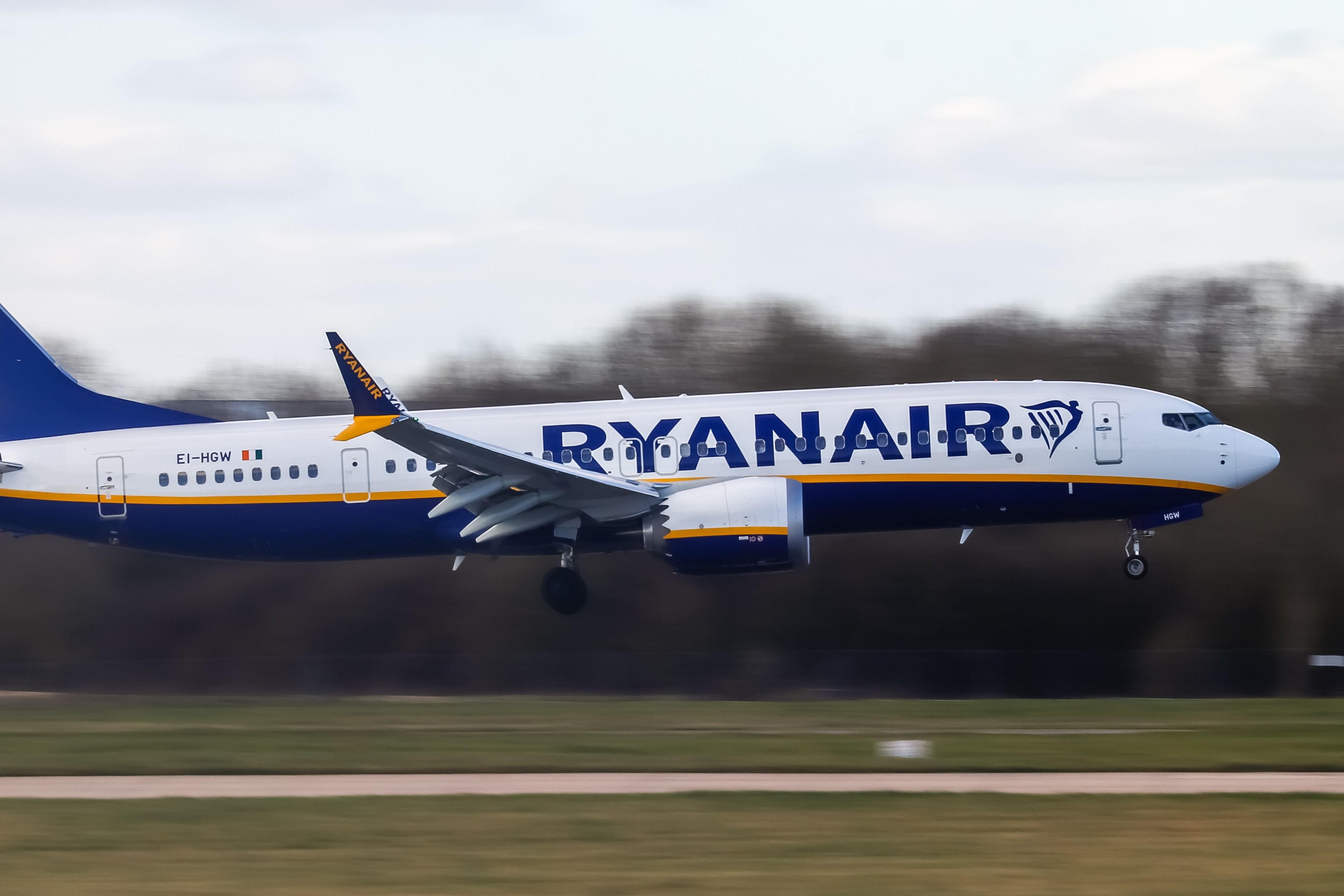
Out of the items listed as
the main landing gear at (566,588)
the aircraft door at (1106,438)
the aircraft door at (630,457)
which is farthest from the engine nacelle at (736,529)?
the aircraft door at (1106,438)

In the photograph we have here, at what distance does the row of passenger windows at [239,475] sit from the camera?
27234 millimetres

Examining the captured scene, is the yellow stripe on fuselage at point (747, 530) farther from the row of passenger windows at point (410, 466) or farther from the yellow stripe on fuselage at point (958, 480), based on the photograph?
the row of passenger windows at point (410, 466)

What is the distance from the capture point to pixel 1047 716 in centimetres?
2189

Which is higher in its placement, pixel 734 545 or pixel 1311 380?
pixel 1311 380

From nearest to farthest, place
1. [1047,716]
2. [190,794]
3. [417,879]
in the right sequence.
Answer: [417,879], [190,794], [1047,716]

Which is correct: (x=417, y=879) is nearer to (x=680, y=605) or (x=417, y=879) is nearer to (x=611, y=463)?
(x=611, y=463)

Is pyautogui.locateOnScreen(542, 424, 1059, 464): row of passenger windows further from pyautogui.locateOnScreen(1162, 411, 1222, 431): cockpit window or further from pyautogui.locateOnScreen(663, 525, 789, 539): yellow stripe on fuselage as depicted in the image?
pyautogui.locateOnScreen(1162, 411, 1222, 431): cockpit window

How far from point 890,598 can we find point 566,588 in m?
11.6

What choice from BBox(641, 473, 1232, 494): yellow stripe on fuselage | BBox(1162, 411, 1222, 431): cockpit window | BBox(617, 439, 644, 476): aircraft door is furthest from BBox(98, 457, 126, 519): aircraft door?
BBox(1162, 411, 1222, 431): cockpit window

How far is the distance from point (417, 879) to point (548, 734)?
8246mm

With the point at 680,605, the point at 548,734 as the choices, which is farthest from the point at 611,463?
the point at 680,605

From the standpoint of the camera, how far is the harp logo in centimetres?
2559

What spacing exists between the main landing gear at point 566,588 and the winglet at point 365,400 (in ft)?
15.0

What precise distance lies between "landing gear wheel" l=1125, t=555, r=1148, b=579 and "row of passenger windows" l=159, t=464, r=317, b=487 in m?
14.6
